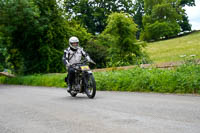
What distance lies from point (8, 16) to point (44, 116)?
57.8 feet

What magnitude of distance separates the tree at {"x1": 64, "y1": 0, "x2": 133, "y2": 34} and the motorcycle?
5412 centimetres

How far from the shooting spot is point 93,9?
65.3 meters

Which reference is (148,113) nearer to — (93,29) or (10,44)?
(10,44)

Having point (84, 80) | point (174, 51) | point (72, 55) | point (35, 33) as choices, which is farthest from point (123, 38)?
point (174, 51)

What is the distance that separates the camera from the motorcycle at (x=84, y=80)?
9.63 m

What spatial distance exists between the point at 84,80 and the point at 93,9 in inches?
2232

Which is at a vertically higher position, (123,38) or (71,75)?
(123,38)

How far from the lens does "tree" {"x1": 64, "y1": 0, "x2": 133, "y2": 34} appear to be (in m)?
64.2

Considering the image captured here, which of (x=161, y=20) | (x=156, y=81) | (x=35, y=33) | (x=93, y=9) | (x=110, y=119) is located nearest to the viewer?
(x=110, y=119)

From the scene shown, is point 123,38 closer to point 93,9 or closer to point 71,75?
point 71,75

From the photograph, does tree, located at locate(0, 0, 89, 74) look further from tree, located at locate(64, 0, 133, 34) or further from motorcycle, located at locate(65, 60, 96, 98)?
tree, located at locate(64, 0, 133, 34)

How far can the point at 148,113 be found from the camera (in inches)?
246

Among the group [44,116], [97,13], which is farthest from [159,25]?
[44,116]

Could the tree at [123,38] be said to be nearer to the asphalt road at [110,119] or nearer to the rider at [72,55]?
the rider at [72,55]
